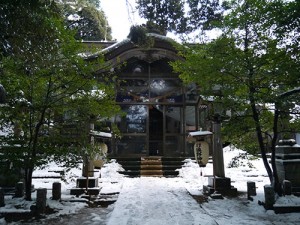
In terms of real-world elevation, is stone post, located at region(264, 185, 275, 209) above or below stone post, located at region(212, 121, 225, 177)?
below

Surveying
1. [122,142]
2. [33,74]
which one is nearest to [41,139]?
[33,74]

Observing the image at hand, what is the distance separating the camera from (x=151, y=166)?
14797 mm

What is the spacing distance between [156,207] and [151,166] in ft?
23.5

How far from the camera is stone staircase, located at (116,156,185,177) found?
1422cm

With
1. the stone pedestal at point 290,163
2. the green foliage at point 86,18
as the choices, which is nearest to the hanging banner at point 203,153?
the stone pedestal at point 290,163

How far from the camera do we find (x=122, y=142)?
16672 millimetres

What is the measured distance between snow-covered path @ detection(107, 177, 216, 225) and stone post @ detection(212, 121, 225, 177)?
1.42 metres

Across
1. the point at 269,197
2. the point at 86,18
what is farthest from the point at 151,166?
the point at 86,18

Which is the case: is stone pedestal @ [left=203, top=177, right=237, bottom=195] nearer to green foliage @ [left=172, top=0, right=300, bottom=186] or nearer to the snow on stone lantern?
the snow on stone lantern

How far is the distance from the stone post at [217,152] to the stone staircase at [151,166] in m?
4.67

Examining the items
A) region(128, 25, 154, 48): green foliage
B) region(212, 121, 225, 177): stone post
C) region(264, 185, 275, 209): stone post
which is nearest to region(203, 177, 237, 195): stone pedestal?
region(212, 121, 225, 177): stone post

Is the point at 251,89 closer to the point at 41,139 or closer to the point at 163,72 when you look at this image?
the point at 41,139

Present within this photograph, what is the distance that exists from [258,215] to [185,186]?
4328mm

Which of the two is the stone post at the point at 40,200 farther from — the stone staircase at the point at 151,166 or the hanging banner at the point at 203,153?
the stone staircase at the point at 151,166
